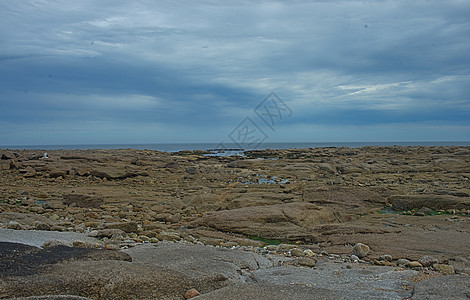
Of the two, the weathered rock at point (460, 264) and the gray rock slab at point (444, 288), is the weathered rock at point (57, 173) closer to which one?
the weathered rock at point (460, 264)

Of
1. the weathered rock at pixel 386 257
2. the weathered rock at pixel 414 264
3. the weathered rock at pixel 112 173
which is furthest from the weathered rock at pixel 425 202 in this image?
the weathered rock at pixel 112 173

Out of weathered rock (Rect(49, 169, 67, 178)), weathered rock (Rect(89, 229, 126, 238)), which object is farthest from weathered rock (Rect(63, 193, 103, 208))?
weathered rock (Rect(49, 169, 67, 178))

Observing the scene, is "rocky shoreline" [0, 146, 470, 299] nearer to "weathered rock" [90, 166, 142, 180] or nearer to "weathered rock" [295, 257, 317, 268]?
"weathered rock" [295, 257, 317, 268]

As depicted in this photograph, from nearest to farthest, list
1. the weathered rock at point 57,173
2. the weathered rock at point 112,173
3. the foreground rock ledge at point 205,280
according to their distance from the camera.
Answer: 1. the foreground rock ledge at point 205,280
2. the weathered rock at point 57,173
3. the weathered rock at point 112,173

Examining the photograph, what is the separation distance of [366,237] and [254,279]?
426 cm

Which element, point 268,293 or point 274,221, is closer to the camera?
point 268,293

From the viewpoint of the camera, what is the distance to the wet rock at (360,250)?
25.1ft

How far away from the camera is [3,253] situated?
5.24m

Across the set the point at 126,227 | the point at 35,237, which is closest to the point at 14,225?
the point at 35,237

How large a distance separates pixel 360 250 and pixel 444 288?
9.03ft

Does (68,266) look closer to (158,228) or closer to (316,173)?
(158,228)

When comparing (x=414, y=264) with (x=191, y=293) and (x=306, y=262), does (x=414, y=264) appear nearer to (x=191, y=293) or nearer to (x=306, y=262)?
(x=306, y=262)

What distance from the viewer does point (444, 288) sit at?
4957 millimetres

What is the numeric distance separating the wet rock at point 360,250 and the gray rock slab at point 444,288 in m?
2.24
